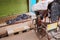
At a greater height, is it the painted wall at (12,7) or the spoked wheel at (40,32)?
the painted wall at (12,7)

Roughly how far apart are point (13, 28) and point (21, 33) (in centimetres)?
32

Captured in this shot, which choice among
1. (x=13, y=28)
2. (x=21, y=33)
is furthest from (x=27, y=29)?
(x=13, y=28)

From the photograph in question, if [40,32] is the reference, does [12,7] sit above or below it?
above

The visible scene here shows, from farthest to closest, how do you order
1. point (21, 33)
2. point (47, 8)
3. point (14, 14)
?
point (14, 14) → point (21, 33) → point (47, 8)

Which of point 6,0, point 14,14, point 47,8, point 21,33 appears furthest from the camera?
point 14,14

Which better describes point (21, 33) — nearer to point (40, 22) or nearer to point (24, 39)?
point (24, 39)

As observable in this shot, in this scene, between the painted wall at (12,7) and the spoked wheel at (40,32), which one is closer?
the spoked wheel at (40,32)

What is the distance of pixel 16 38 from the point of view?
2.86 meters

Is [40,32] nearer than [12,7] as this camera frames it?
Yes

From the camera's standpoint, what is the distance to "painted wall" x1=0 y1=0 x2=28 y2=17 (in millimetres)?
3684

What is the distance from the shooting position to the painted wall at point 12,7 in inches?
145

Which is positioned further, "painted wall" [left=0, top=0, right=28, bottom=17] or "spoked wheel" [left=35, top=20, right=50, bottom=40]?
"painted wall" [left=0, top=0, right=28, bottom=17]

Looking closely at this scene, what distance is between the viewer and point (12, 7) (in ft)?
12.7

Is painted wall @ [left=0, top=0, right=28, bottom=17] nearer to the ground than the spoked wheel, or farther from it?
farther from it
